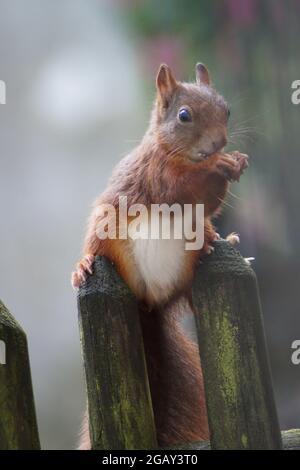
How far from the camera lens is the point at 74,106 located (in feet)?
7.22

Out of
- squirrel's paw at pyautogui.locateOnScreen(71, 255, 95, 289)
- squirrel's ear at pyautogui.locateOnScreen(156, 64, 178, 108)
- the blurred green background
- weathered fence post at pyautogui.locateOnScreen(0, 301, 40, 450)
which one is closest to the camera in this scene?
weathered fence post at pyautogui.locateOnScreen(0, 301, 40, 450)

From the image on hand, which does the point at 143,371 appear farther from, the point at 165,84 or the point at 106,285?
the point at 165,84

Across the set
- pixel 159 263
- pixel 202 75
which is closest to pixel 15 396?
pixel 159 263

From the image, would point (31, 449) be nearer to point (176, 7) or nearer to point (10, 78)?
point (176, 7)

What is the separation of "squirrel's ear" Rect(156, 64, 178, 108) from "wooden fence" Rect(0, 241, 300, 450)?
0.34 m

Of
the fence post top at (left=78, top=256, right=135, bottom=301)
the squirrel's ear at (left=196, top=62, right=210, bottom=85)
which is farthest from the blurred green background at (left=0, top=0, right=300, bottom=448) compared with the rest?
the fence post top at (left=78, top=256, right=135, bottom=301)

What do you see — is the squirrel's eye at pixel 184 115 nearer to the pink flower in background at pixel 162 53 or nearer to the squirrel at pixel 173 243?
the squirrel at pixel 173 243

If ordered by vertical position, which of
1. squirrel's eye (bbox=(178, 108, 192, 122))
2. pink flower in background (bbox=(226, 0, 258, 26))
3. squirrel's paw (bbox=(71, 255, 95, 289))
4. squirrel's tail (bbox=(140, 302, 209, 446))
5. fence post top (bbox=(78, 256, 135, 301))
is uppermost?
pink flower in background (bbox=(226, 0, 258, 26))

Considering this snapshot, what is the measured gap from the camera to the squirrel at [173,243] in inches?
39.0

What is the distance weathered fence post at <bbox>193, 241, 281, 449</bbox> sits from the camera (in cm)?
79

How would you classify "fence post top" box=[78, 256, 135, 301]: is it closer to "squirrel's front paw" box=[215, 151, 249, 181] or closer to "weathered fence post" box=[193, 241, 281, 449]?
"weathered fence post" box=[193, 241, 281, 449]

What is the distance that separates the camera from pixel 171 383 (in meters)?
1.01

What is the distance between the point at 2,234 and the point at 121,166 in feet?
3.87

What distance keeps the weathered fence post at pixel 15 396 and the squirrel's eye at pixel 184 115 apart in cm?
38
